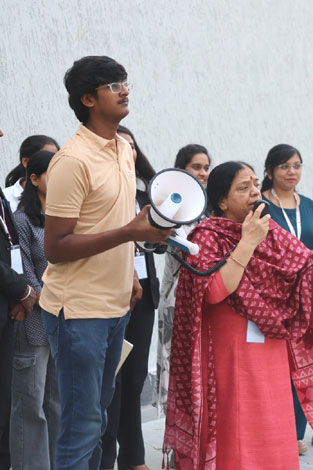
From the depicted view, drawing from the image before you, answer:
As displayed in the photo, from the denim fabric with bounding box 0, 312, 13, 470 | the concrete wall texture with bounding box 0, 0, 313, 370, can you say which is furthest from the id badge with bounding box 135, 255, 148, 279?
the concrete wall texture with bounding box 0, 0, 313, 370

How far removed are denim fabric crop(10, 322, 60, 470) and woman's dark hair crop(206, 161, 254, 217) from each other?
103 cm

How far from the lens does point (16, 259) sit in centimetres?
306

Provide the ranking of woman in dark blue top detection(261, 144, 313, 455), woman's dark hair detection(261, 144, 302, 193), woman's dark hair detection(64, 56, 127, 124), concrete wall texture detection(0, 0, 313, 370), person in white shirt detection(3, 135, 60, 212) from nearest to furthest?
woman's dark hair detection(64, 56, 127, 124), person in white shirt detection(3, 135, 60, 212), woman in dark blue top detection(261, 144, 313, 455), woman's dark hair detection(261, 144, 302, 193), concrete wall texture detection(0, 0, 313, 370)

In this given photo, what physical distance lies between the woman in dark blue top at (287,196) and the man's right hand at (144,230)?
1.97 metres

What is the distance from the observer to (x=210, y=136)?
565 cm

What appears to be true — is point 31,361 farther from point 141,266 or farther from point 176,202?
point 176,202

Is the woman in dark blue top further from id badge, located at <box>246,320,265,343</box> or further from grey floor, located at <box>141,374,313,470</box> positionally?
id badge, located at <box>246,320,265,343</box>

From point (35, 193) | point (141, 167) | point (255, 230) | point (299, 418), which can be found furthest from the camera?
point (299, 418)

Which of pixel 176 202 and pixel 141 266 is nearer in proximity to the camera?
pixel 176 202

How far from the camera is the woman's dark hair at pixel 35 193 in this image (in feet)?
10.6

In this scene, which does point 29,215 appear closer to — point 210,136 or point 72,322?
point 72,322

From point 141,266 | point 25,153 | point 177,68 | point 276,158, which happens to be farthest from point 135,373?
point 177,68

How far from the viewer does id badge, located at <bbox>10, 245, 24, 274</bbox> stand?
9.97 ft

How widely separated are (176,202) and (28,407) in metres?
1.42
